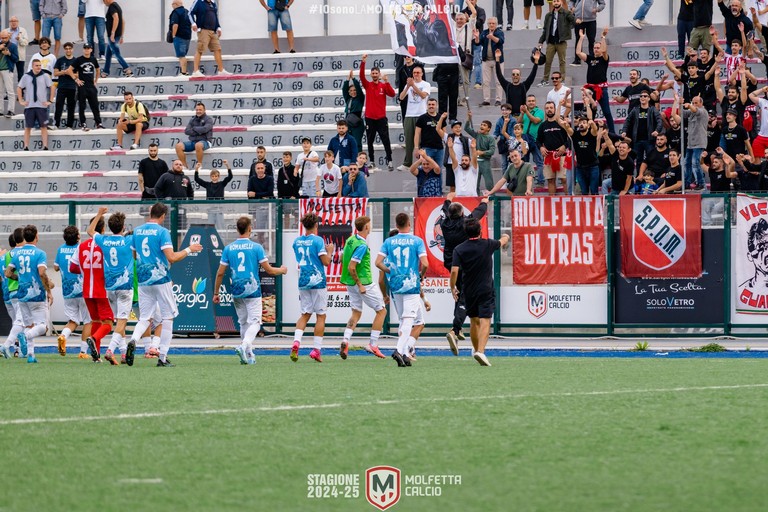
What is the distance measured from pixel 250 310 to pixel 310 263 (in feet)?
3.42

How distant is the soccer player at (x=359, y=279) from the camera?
17422 mm

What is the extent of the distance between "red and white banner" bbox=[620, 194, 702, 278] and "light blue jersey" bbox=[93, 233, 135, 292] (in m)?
9.14

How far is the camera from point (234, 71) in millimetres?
33438

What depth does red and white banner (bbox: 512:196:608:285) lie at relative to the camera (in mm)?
22359

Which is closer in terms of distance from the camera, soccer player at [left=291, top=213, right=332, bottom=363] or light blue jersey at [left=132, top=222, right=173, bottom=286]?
light blue jersey at [left=132, top=222, right=173, bottom=286]

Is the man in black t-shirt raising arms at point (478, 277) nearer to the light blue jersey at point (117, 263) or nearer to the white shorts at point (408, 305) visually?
the white shorts at point (408, 305)

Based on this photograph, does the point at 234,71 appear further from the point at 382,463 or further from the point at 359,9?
the point at 382,463

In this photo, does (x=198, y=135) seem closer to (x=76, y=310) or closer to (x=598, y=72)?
(x=598, y=72)

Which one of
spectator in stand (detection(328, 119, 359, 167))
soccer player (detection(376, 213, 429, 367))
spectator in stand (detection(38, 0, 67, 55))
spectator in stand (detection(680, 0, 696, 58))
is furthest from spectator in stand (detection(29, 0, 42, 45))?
soccer player (detection(376, 213, 429, 367))

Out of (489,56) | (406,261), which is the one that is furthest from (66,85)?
(406,261)

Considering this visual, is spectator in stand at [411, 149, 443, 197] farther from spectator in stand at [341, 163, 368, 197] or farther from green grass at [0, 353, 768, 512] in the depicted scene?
green grass at [0, 353, 768, 512]

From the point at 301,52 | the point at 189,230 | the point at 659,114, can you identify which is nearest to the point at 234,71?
the point at 301,52

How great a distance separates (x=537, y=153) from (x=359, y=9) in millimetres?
12240

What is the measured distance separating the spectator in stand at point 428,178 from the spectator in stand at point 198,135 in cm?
653
